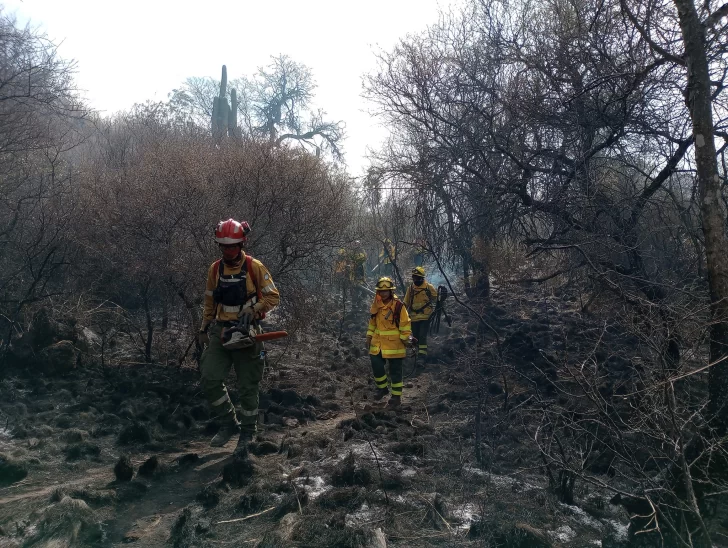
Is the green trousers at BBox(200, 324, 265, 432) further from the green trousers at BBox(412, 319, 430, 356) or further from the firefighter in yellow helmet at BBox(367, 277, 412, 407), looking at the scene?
the green trousers at BBox(412, 319, 430, 356)

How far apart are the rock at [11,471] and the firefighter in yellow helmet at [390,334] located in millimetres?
4227

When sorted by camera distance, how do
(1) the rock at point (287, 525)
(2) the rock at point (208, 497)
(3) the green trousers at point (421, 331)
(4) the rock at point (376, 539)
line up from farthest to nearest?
(3) the green trousers at point (421, 331) → (2) the rock at point (208, 497) → (1) the rock at point (287, 525) → (4) the rock at point (376, 539)

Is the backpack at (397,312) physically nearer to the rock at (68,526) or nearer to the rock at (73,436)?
the rock at (73,436)

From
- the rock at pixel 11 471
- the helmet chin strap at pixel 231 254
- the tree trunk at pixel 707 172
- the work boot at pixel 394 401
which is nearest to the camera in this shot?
the tree trunk at pixel 707 172

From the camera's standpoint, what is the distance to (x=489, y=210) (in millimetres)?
8188

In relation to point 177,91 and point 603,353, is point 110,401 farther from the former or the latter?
point 177,91

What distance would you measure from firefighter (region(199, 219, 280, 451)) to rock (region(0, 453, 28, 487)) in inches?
62.3

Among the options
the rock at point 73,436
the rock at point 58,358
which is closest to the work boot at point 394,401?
the rock at point 73,436

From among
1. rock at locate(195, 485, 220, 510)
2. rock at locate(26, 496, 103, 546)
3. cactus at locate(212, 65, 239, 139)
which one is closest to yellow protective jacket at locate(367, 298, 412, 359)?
rock at locate(195, 485, 220, 510)

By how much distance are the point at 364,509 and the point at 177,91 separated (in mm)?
32421

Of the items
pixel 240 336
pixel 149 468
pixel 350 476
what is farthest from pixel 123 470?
pixel 350 476

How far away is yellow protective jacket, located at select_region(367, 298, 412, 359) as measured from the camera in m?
8.02

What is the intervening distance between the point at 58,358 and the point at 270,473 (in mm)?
3997

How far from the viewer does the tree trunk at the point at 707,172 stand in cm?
424
